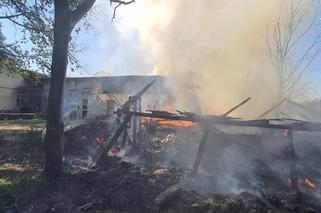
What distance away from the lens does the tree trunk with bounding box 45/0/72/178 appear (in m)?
8.08

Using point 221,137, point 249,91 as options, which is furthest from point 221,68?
point 221,137

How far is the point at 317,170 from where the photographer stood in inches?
422

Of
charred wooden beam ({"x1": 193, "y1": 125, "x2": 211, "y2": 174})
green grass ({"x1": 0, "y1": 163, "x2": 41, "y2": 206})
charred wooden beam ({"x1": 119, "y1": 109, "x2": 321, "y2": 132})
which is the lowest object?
green grass ({"x1": 0, "y1": 163, "x2": 41, "y2": 206})

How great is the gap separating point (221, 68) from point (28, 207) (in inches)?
695

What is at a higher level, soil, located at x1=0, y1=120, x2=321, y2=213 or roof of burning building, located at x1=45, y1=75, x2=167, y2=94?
roof of burning building, located at x1=45, y1=75, x2=167, y2=94

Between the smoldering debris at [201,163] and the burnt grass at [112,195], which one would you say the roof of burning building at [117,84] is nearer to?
the smoldering debris at [201,163]

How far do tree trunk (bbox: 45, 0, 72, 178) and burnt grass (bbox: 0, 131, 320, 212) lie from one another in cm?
50

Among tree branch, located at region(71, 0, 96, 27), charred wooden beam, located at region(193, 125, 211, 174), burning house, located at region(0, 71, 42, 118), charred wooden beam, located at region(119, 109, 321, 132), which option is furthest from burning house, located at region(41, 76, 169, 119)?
charred wooden beam, located at region(193, 125, 211, 174)

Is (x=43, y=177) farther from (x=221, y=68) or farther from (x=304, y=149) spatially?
(x=221, y=68)

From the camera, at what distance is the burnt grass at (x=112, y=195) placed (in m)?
6.43

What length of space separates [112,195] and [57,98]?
305 cm

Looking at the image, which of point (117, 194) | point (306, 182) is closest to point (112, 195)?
point (117, 194)

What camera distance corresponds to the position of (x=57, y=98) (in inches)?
319

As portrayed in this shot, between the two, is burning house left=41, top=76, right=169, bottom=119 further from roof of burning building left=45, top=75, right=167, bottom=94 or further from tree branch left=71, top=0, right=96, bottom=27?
tree branch left=71, top=0, right=96, bottom=27
